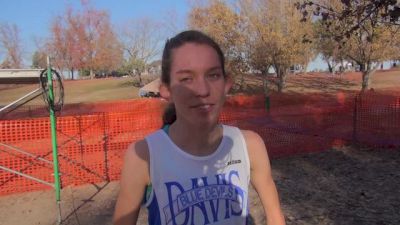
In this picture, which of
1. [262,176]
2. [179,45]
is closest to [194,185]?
[262,176]

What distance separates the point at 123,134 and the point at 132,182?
10545 mm

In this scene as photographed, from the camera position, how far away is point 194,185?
1.58m

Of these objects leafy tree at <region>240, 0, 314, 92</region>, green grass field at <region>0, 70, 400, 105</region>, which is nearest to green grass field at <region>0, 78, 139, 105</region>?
green grass field at <region>0, 70, 400, 105</region>

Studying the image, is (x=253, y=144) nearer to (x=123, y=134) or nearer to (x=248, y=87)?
(x=123, y=134)

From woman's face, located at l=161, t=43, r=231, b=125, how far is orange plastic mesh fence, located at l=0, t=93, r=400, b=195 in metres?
8.28

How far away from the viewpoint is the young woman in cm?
153

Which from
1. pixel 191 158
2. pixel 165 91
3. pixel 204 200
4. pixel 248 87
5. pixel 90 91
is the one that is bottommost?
pixel 90 91

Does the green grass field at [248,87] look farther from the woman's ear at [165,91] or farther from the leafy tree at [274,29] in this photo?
the woman's ear at [165,91]

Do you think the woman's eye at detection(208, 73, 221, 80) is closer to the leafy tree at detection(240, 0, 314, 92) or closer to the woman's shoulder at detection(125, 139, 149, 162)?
the woman's shoulder at detection(125, 139, 149, 162)

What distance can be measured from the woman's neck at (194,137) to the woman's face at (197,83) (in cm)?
4

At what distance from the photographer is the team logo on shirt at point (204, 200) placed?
1.57 metres

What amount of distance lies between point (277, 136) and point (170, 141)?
1026 cm

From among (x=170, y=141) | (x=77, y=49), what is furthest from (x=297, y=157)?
(x=77, y=49)

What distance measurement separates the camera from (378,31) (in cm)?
2597
